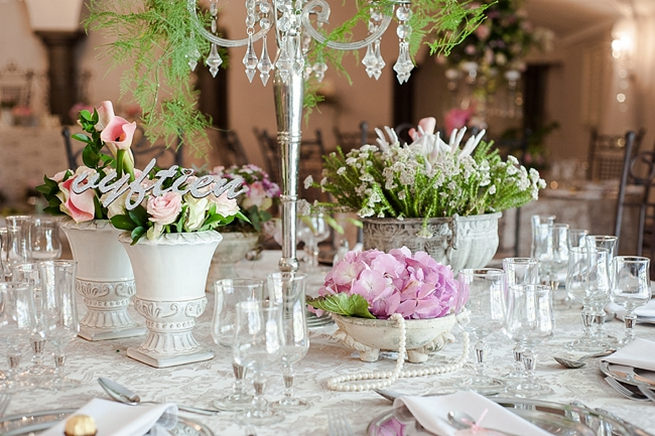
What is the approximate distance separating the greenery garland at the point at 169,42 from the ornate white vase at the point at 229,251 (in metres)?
0.25

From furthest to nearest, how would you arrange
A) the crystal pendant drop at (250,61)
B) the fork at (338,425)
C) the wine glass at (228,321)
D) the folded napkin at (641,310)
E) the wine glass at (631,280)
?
the folded napkin at (641,310) < the crystal pendant drop at (250,61) < the wine glass at (631,280) < the wine glass at (228,321) < the fork at (338,425)

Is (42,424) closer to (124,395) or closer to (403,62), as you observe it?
(124,395)

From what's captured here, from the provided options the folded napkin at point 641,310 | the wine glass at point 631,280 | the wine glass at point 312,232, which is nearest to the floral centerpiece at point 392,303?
the wine glass at point 631,280

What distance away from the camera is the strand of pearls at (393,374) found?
1.41 metres

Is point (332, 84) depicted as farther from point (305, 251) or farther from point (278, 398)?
point (278, 398)

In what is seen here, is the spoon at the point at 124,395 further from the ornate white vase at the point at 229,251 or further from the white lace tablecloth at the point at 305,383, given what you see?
the ornate white vase at the point at 229,251

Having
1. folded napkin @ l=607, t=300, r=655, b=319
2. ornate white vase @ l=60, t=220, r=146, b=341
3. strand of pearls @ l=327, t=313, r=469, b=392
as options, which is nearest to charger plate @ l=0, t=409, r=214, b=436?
strand of pearls @ l=327, t=313, r=469, b=392

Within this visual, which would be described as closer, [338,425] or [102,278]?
[338,425]

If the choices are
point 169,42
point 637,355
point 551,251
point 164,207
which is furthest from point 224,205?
point 551,251

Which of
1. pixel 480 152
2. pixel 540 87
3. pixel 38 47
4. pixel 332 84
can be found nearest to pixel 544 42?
pixel 332 84

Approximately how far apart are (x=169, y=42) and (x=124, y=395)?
2.84 feet

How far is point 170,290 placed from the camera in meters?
1.57

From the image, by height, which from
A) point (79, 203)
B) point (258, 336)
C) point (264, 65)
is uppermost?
point (264, 65)

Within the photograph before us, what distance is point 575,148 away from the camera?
10.1m
